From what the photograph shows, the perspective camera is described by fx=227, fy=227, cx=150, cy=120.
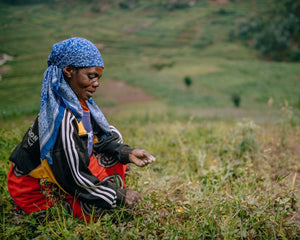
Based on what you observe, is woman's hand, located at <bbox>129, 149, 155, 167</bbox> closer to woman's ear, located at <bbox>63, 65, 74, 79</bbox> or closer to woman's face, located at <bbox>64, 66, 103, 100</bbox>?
woman's face, located at <bbox>64, 66, 103, 100</bbox>

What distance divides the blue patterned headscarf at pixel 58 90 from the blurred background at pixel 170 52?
47.4 inches

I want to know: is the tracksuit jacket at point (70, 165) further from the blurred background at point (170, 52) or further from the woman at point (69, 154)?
the blurred background at point (170, 52)

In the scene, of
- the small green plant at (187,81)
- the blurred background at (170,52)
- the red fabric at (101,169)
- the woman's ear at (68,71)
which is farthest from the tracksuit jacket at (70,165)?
the small green plant at (187,81)

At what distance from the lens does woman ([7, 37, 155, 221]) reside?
4.80ft

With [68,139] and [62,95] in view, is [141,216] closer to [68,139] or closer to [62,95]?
[68,139]

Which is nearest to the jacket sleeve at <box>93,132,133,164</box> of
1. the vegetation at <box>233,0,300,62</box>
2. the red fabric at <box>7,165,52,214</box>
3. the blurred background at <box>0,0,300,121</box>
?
the red fabric at <box>7,165,52,214</box>

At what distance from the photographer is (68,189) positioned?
155 centimetres

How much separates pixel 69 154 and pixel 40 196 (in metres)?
0.55

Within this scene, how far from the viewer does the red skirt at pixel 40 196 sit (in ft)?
5.44

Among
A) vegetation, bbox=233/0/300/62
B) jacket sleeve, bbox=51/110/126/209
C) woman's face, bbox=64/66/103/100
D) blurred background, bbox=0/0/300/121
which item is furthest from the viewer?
vegetation, bbox=233/0/300/62

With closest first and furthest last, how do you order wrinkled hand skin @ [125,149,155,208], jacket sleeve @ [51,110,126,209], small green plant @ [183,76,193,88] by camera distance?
jacket sleeve @ [51,110,126,209] < wrinkled hand skin @ [125,149,155,208] < small green plant @ [183,76,193,88]

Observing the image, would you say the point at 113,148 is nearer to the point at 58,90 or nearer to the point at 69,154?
the point at 69,154

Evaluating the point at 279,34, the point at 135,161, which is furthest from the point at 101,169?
the point at 279,34

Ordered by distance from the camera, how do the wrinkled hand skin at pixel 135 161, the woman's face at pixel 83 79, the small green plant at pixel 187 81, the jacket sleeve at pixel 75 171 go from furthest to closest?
the small green plant at pixel 187 81, the wrinkled hand skin at pixel 135 161, the woman's face at pixel 83 79, the jacket sleeve at pixel 75 171
